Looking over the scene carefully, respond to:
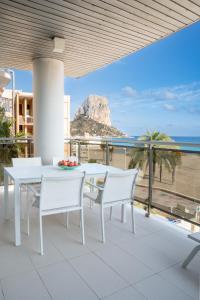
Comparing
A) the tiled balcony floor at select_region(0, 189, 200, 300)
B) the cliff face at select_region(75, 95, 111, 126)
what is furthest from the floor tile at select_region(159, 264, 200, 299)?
the cliff face at select_region(75, 95, 111, 126)

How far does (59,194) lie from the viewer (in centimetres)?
247

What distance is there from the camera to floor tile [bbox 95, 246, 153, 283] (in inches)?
80.4

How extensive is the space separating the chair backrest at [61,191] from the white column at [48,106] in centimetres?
208

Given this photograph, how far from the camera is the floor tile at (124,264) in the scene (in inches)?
80.4

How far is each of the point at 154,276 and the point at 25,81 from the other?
1227 inches

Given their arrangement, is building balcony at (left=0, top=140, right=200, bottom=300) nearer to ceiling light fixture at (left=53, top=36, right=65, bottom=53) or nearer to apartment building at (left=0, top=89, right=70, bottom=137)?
ceiling light fixture at (left=53, top=36, right=65, bottom=53)

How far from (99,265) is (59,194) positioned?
80 centimetres

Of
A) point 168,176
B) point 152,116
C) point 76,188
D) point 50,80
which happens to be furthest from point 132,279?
point 152,116

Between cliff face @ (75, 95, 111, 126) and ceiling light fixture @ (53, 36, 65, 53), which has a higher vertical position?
cliff face @ (75, 95, 111, 126)

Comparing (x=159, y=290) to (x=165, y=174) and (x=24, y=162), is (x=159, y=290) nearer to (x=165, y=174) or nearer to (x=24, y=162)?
(x=165, y=174)

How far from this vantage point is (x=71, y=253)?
94.6 inches

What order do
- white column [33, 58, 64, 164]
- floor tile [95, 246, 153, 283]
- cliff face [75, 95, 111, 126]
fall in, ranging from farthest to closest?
cliff face [75, 95, 111, 126], white column [33, 58, 64, 164], floor tile [95, 246, 153, 283]

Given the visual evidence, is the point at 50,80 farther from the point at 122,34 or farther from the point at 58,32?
the point at 122,34

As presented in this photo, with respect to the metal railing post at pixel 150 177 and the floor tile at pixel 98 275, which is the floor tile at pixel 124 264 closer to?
the floor tile at pixel 98 275
